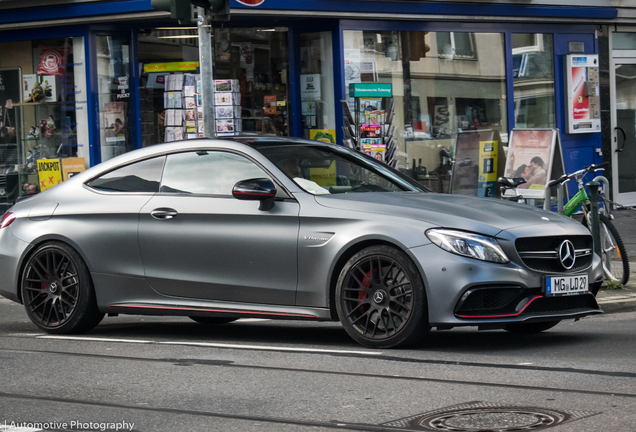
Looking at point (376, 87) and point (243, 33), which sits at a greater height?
point (243, 33)

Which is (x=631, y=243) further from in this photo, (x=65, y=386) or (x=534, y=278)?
(x=65, y=386)

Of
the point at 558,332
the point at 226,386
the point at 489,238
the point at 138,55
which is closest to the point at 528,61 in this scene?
the point at 138,55

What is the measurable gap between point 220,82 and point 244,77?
0.49m

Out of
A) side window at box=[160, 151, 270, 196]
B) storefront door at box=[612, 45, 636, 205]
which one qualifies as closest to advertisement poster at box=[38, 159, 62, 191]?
side window at box=[160, 151, 270, 196]

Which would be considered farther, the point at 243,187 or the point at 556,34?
the point at 556,34

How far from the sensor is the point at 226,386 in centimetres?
543

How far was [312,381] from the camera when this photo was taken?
550 cm

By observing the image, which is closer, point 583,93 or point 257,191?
point 257,191

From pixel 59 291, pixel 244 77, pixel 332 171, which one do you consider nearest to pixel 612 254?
pixel 332 171

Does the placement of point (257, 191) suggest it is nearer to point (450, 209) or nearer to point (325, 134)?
point (450, 209)

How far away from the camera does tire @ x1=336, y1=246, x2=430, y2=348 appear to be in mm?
6219

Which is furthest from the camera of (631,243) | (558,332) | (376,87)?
(376,87)

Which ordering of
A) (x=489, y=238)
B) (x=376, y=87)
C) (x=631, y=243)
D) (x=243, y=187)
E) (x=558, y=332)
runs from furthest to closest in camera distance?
1. (x=376, y=87)
2. (x=631, y=243)
3. (x=558, y=332)
4. (x=243, y=187)
5. (x=489, y=238)

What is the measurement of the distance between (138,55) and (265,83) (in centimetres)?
208
